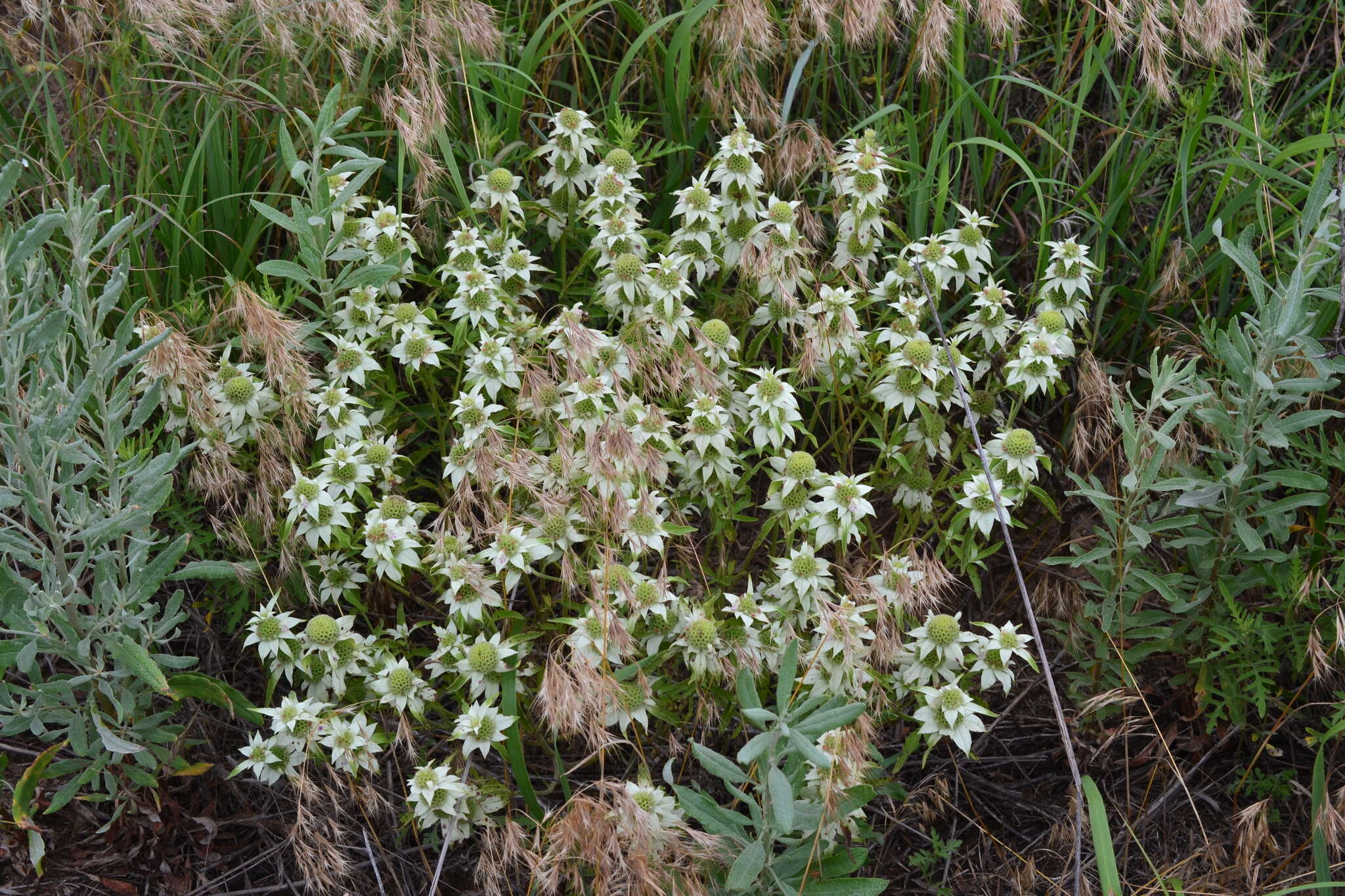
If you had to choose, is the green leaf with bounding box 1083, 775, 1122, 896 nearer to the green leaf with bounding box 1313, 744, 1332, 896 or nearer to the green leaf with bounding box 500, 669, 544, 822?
the green leaf with bounding box 1313, 744, 1332, 896

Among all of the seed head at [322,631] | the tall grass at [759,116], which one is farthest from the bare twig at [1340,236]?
the seed head at [322,631]

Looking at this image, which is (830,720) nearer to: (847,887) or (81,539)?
(847,887)

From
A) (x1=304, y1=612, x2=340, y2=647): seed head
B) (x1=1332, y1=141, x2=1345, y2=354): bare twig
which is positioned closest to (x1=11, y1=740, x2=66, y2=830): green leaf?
(x1=304, y1=612, x2=340, y2=647): seed head

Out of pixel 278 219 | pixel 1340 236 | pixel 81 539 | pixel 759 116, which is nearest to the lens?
pixel 81 539

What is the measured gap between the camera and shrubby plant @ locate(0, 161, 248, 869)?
1.82 meters

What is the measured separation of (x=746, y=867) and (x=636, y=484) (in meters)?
0.72

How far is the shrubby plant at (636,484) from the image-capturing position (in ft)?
6.56

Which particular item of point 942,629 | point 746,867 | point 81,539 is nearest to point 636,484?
point 942,629

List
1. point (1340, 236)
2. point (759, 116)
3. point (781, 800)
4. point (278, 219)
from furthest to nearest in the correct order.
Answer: point (759, 116) → point (278, 219) → point (1340, 236) → point (781, 800)

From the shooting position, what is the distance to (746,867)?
172 centimetres

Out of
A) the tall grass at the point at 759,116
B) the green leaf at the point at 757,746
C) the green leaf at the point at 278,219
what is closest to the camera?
the green leaf at the point at 757,746

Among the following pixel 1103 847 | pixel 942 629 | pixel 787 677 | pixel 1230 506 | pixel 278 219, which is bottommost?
pixel 1103 847

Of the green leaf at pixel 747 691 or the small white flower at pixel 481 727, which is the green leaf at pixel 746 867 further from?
the small white flower at pixel 481 727

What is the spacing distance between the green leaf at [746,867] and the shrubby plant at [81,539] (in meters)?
0.96
